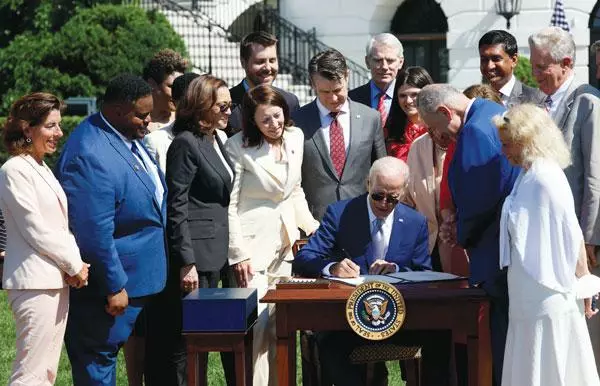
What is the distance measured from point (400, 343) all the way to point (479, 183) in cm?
113

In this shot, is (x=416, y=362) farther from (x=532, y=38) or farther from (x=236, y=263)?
(x=532, y=38)

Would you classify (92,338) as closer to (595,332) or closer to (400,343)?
(400,343)

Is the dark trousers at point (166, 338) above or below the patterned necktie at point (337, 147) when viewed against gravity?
below

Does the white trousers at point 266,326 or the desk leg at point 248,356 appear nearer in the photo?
the desk leg at point 248,356

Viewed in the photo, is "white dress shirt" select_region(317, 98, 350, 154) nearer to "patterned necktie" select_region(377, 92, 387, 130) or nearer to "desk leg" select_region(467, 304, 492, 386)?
"patterned necktie" select_region(377, 92, 387, 130)

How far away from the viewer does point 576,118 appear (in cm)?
768

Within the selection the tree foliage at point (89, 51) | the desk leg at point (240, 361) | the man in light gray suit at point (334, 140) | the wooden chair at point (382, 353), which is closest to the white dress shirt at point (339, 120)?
the man in light gray suit at point (334, 140)

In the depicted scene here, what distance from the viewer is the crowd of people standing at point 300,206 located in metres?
6.56

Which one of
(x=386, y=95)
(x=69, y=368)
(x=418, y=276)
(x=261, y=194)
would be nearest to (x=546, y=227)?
(x=418, y=276)

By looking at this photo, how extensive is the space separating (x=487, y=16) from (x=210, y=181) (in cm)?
1689

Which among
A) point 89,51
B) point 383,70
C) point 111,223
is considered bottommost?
point 111,223

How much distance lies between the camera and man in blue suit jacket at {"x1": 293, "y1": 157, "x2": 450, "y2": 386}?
24.1ft

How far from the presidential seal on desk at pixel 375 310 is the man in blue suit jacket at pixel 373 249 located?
1.72 ft

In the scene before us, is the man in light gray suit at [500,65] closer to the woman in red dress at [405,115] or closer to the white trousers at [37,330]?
the woman in red dress at [405,115]
